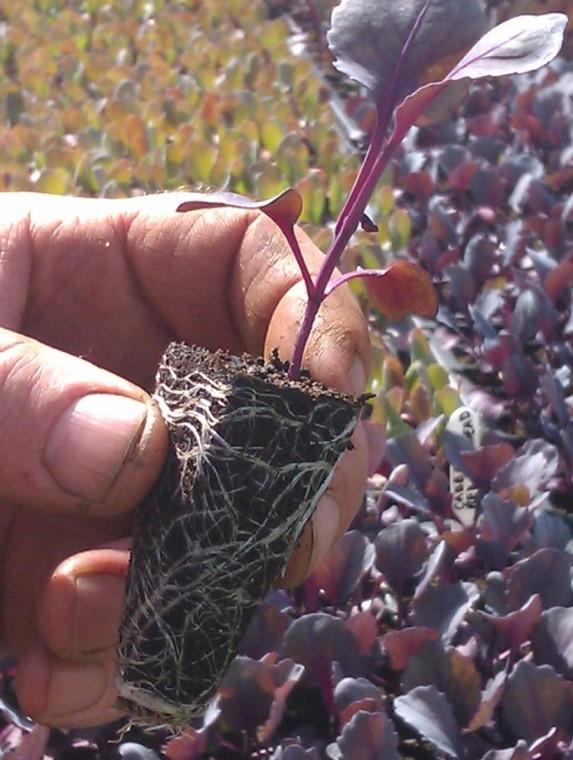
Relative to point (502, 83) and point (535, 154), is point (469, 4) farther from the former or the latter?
point (502, 83)

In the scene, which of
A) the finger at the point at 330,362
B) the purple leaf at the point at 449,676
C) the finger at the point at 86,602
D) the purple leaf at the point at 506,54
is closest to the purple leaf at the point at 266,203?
the purple leaf at the point at 506,54

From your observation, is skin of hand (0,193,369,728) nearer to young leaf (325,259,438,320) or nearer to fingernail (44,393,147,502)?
fingernail (44,393,147,502)

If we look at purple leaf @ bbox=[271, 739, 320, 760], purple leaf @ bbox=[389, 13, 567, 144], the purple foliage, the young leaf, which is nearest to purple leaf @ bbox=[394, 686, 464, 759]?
the purple foliage

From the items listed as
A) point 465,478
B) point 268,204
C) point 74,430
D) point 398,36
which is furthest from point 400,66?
point 465,478

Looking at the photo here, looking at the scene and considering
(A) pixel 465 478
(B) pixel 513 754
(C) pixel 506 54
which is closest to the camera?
(C) pixel 506 54

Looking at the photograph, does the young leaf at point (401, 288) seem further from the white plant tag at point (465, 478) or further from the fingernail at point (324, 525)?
the white plant tag at point (465, 478)

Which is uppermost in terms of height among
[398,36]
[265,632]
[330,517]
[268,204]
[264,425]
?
[398,36]

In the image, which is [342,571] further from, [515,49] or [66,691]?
[515,49]
